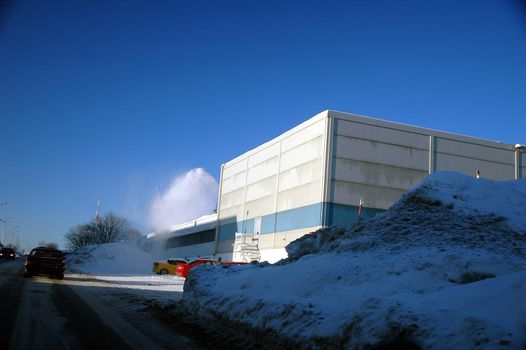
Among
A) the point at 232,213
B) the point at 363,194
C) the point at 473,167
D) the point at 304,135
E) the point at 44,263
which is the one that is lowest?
the point at 44,263

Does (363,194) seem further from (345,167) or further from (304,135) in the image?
(304,135)

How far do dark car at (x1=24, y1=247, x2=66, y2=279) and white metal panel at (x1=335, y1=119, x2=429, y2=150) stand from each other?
25.8 metres

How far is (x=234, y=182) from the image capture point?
5978 centimetres

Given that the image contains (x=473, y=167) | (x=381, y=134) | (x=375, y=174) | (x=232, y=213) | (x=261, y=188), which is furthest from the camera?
(x=232, y=213)

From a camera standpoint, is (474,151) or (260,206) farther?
(260,206)

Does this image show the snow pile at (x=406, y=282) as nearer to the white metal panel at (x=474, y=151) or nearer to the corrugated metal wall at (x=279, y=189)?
the corrugated metal wall at (x=279, y=189)

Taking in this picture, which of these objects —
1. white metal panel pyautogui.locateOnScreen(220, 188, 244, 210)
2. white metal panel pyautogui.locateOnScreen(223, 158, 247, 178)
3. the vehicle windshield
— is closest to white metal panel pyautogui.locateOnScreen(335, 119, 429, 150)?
white metal panel pyautogui.locateOnScreen(223, 158, 247, 178)

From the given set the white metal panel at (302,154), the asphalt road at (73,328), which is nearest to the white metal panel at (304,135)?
the white metal panel at (302,154)

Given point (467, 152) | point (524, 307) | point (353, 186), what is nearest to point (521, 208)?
point (524, 307)

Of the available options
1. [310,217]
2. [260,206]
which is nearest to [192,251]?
[260,206]

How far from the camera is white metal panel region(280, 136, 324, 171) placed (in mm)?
43625

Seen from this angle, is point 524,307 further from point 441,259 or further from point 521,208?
point 521,208

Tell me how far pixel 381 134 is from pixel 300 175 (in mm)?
8215

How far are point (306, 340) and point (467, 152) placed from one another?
150 ft
